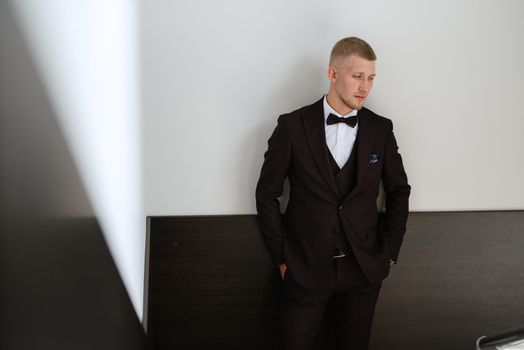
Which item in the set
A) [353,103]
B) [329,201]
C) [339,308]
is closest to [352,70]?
[353,103]

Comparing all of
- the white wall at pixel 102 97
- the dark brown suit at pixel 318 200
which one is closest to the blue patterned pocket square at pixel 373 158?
the dark brown suit at pixel 318 200

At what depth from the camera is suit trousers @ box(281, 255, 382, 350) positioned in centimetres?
243

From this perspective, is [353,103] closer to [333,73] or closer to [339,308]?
[333,73]

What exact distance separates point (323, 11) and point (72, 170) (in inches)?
70.2

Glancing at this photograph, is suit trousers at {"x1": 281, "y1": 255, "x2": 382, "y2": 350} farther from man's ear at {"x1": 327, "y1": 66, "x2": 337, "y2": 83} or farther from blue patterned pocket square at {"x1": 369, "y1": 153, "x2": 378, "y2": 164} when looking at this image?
man's ear at {"x1": 327, "y1": 66, "x2": 337, "y2": 83}

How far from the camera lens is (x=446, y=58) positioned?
8.80 ft

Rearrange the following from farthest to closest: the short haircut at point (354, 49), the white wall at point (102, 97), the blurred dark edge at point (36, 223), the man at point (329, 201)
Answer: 1. the man at point (329, 201)
2. the short haircut at point (354, 49)
3. the white wall at point (102, 97)
4. the blurred dark edge at point (36, 223)

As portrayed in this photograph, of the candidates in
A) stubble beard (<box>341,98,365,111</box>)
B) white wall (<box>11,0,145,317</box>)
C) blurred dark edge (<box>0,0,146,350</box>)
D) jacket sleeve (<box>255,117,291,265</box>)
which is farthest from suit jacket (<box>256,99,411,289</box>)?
blurred dark edge (<box>0,0,146,350</box>)

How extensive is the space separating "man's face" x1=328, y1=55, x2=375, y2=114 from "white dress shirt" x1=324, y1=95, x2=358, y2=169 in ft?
0.30

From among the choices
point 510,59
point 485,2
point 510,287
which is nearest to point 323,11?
point 485,2

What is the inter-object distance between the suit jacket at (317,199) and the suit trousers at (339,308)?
0.16 ft

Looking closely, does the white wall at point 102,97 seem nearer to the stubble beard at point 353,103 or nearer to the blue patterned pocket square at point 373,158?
the stubble beard at point 353,103

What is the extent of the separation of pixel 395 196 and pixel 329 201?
1.20 feet

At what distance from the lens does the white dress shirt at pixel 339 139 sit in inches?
95.7
